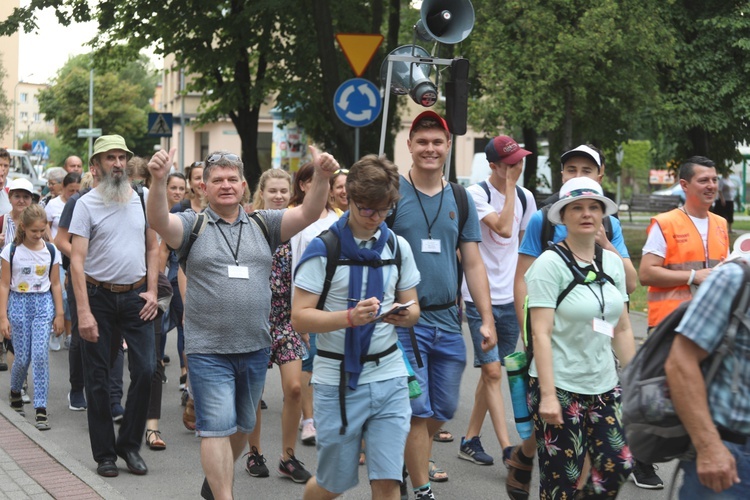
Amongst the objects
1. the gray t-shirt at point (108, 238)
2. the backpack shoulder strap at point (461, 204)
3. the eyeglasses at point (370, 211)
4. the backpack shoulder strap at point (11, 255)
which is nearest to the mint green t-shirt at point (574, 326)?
the eyeglasses at point (370, 211)

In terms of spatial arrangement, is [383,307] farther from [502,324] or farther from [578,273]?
[502,324]

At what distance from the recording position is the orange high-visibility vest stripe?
6824 millimetres

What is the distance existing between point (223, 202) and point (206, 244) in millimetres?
224

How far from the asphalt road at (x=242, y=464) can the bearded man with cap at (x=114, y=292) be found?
0.93 ft

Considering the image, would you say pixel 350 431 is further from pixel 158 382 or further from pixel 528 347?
pixel 158 382

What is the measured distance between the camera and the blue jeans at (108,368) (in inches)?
279

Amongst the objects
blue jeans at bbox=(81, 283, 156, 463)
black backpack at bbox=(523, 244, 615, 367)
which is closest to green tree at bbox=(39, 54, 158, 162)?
blue jeans at bbox=(81, 283, 156, 463)

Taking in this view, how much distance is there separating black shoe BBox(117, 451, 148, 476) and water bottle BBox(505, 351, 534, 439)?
2.86m

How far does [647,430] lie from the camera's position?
352 centimetres

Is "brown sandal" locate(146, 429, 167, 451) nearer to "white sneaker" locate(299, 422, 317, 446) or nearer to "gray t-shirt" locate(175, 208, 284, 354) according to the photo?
"white sneaker" locate(299, 422, 317, 446)

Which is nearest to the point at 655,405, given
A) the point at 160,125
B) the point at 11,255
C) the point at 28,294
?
the point at 28,294

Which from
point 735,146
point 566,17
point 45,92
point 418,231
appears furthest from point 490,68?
point 45,92

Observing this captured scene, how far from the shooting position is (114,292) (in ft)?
23.8

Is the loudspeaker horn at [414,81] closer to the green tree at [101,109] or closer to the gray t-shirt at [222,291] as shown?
the gray t-shirt at [222,291]
